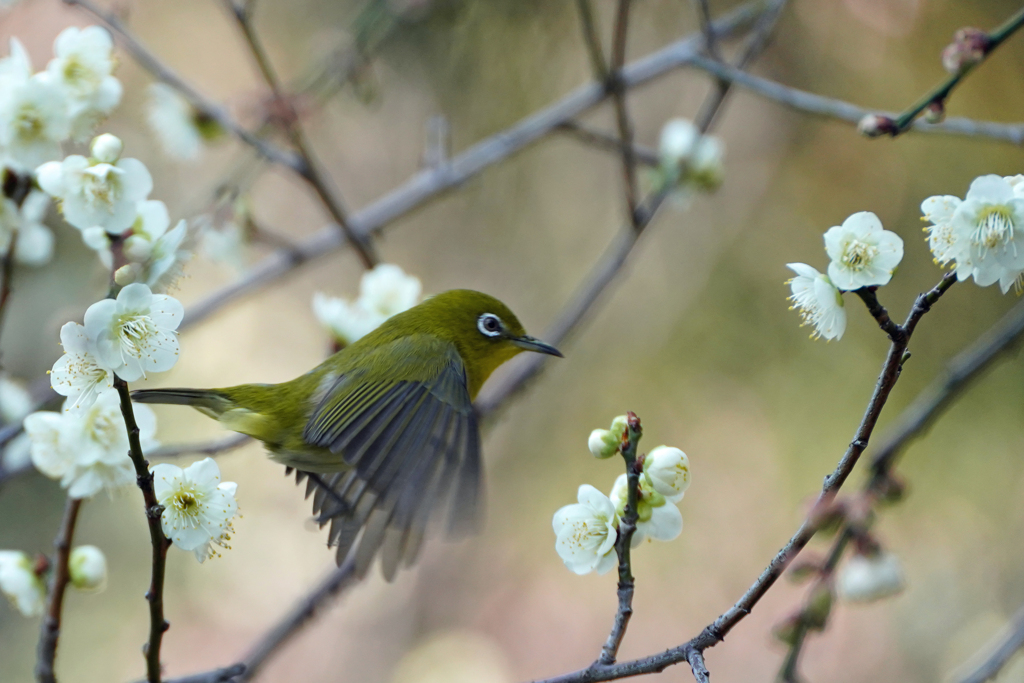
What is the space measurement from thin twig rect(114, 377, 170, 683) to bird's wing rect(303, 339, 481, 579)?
0.57 meters

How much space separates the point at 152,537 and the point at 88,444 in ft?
1.47

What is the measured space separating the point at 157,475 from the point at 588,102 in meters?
2.11

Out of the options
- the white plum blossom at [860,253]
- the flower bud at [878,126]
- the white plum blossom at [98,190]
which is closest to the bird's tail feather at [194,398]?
the white plum blossom at [98,190]

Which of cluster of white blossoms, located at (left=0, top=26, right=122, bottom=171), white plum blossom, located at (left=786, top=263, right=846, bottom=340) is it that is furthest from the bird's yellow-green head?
white plum blossom, located at (left=786, top=263, right=846, bottom=340)

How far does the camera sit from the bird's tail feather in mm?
2107

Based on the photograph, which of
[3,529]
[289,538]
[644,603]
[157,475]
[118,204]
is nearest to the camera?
[157,475]

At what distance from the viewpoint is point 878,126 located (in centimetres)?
170

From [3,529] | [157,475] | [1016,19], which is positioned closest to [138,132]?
[3,529]

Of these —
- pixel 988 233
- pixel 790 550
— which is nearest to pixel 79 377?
pixel 790 550

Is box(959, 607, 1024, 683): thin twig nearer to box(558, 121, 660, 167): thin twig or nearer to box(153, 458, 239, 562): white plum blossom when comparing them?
box(153, 458, 239, 562): white plum blossom

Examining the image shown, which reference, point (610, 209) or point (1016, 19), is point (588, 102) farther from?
point (610, 209)

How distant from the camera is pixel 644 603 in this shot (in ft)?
17.6

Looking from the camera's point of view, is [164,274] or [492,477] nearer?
[164,274]

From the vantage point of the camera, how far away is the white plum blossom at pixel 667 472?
4.91ft
